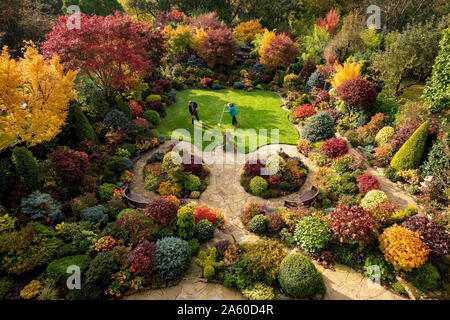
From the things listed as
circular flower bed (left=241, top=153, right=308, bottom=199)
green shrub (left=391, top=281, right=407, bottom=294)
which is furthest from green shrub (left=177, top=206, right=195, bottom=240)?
green shrub (left=391, top=281, right=407, bottom=294)

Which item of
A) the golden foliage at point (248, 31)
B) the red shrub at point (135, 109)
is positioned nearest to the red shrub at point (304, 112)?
the red shrub at point (135, 109)

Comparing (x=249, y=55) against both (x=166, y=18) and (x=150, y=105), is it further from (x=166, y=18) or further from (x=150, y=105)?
(x=150, y=105)

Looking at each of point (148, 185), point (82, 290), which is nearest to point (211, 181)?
point (148, 185)

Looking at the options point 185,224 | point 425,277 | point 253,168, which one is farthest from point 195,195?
point 425,277

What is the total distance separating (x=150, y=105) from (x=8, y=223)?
11769mm

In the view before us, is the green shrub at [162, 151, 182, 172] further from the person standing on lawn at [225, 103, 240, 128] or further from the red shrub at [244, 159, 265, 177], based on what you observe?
the person standing on lawn at [225, 103, 240, 128]

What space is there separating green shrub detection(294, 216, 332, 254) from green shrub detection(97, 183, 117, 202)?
784cm

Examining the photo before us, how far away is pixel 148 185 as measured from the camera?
1184 cm

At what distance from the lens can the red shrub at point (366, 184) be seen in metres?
10.8

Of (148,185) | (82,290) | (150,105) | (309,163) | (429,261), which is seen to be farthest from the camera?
(150,105)

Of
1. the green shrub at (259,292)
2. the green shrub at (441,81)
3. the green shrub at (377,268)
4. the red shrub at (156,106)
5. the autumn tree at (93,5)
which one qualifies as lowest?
the green shrub at (259,292)

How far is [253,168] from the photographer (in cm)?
1230

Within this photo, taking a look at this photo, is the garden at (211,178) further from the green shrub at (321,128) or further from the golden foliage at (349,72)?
the golden foliage at (349,72)

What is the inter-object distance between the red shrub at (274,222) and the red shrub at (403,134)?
7790 mm
